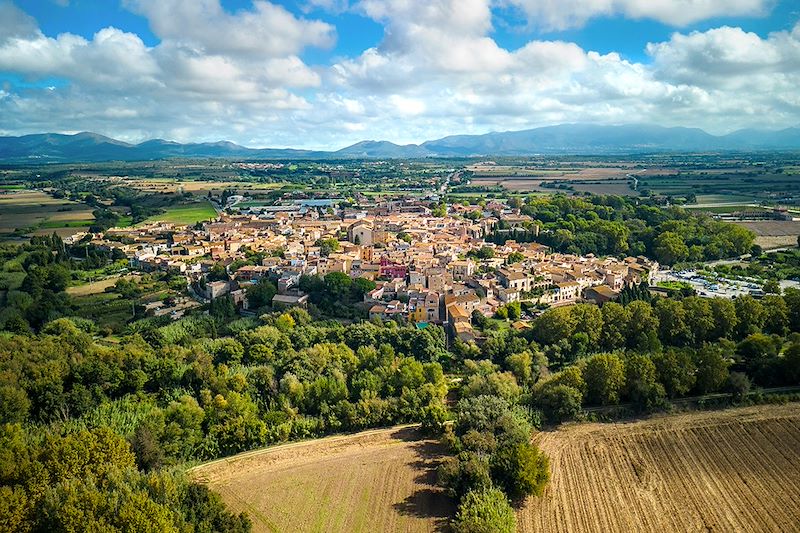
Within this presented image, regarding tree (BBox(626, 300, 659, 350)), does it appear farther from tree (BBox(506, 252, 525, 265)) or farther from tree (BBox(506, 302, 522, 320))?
tree (BBox(506, 252, 525, 265))

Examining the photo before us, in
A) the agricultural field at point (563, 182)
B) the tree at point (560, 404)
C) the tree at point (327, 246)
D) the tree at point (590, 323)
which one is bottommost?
the tree at point (560, 404)

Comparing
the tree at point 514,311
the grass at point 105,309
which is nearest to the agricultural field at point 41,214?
the grass at point 105,309

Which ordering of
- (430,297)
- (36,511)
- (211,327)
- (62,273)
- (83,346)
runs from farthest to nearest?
(62,273) → (430,297) → (211,327) → (83,346) → (36,511)

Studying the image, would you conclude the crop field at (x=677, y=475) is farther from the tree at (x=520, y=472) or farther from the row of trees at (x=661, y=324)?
the row of trees at (x=661, y=324)

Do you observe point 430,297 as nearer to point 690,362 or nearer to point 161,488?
point 690,362

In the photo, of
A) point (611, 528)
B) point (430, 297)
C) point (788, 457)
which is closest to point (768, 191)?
point (430, 297)

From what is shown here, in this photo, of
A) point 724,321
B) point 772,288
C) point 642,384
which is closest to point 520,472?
point 642,384
